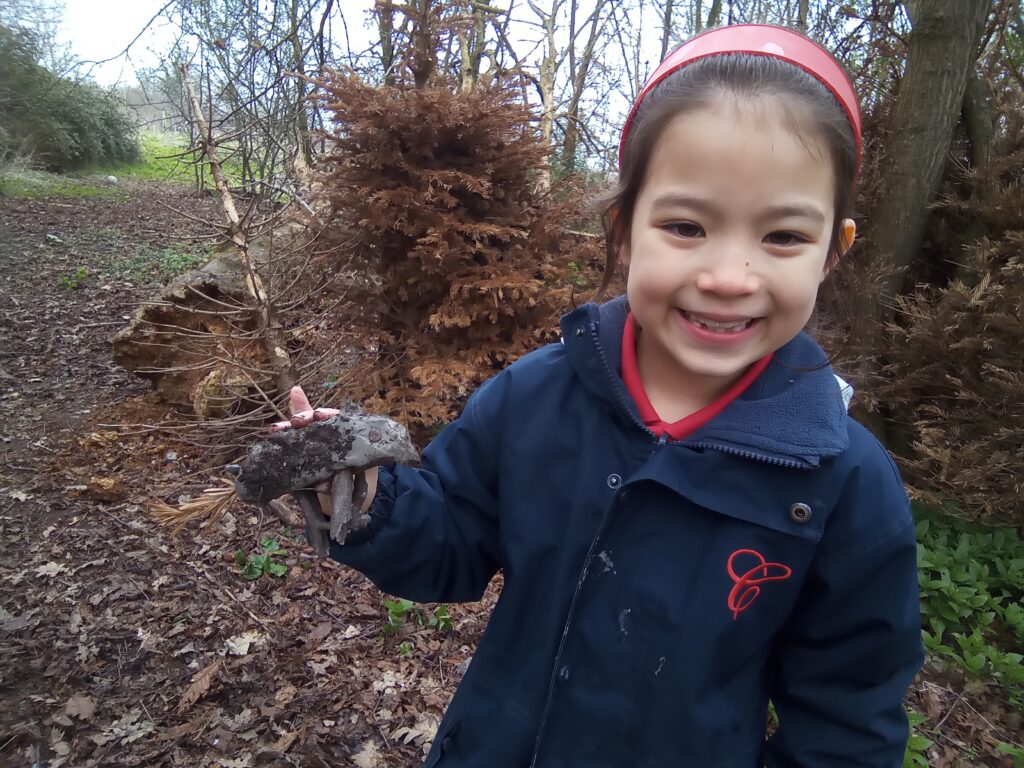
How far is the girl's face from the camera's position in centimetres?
99

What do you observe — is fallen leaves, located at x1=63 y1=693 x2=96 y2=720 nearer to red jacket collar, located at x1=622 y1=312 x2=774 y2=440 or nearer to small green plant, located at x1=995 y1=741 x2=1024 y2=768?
red jacket collar, located at x1=622 y1=312 x2=774 y2=440

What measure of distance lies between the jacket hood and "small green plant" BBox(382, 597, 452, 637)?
2505mm

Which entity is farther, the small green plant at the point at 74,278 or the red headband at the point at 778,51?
the small green plant at the point at 74,278

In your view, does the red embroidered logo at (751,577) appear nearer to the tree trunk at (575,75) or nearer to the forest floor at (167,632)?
the forest floor at (167,632)

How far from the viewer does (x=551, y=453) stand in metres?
1.26

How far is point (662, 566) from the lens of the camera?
116cm

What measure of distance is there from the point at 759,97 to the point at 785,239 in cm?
25

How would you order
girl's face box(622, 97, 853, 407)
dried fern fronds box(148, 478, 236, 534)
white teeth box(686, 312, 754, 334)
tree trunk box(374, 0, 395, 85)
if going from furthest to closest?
1. tree trunk box(374, 0, 395, 85)
2. dried fern fronds box(148, 478, 236, 534)
3. white teeth box(686, 312, 754, 334)
4. girl's face box(622, 97, 853, 407)

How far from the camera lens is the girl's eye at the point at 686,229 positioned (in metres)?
1.05

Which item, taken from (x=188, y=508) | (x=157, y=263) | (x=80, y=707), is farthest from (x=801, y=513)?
(x=157, y=263)

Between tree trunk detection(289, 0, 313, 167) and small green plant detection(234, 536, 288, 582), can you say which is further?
tree trunk detection(289, 0, 313, 167)

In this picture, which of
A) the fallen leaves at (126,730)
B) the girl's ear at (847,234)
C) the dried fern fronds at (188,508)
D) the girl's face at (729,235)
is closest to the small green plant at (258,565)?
the fallen leaves at (126,730)

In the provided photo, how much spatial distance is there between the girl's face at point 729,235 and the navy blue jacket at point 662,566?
6.2 inches

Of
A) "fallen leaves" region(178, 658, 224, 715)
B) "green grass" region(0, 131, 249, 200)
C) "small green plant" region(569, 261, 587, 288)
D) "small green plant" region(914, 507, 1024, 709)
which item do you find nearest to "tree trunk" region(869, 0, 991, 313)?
"small green plant" region(914, 507, 1024, 709)
